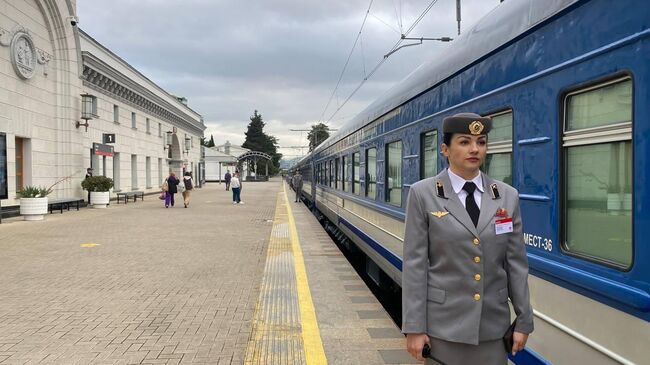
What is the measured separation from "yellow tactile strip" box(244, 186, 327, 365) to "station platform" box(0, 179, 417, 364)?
1cm

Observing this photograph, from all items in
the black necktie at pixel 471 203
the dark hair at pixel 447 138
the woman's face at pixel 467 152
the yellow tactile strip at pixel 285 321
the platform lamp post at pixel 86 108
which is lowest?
the yellow tactile strip at pixel 285 321

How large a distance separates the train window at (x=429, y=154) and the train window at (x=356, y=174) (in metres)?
3.96

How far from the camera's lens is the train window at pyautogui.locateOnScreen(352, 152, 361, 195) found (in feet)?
31.7

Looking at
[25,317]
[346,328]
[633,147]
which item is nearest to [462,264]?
[633,147]

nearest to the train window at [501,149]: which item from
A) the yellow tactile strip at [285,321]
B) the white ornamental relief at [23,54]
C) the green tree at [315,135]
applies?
the yellow tactile strip at [285,321]

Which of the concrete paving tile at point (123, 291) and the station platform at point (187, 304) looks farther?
the concrete paving tile at point (123, 291)

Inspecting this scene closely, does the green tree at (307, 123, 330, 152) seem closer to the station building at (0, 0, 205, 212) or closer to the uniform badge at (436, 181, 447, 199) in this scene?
the station building at (0, 0, 205, 212)

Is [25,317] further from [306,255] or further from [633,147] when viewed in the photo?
[633,147]

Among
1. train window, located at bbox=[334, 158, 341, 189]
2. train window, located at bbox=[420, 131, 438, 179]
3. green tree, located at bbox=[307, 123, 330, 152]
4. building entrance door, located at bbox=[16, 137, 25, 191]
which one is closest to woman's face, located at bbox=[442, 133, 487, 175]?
train window, located at bbox=[420, 131, 438, 179]

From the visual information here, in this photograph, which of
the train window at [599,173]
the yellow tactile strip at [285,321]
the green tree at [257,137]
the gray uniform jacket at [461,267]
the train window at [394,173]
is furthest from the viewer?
the green tree at [257,137]

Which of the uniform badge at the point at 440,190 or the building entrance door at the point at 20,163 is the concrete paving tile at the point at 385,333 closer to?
the uniform badge at the point at 440,190

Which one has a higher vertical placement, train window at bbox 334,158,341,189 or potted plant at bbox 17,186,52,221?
train window at bbox 334,158,341,189

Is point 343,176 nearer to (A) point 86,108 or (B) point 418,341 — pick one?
(B) point 418,341

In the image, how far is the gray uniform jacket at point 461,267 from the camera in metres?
2.07
